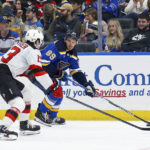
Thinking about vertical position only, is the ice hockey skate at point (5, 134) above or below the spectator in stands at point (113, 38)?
below

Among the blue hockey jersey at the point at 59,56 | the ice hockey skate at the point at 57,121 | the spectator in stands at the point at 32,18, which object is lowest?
the ice hockey skate at the point at 57,121

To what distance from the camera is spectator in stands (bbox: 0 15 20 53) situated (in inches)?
315

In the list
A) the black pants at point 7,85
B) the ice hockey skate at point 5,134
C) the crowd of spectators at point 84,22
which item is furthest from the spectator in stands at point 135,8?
the ice hockey skate at point 5,134

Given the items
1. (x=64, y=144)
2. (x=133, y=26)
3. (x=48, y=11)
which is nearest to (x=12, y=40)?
(x=48, y=11)

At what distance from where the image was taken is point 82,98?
7656mm

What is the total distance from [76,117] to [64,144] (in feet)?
5.85

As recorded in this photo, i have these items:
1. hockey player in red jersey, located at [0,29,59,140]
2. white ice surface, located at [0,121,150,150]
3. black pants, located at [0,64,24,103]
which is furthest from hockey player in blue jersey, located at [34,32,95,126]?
black pants, located at [0,64,24,103]

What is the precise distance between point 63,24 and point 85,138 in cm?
265

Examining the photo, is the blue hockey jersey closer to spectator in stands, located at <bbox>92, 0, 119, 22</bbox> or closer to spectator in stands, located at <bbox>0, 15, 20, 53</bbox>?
spectator in stands, located at <bbox>0, 15, 20, 53</bbox>

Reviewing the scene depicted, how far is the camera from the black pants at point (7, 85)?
19.6 ft

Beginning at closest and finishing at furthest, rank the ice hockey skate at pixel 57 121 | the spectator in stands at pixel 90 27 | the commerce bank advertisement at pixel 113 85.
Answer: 1. the ice hockey skate at pixel 57 121
2. the commerce bank advertisement at pixel 113 85
3. the spectator in stands at pixel 90 27

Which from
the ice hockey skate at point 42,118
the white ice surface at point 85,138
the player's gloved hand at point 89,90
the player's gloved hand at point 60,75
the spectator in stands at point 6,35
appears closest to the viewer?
the white ice surface at point 85,138

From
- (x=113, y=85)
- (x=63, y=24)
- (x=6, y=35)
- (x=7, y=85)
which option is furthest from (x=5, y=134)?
(x=63, y=24)

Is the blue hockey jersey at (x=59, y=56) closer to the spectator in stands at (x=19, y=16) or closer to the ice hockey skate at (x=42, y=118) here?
the ice hockey skate at (x=42, y=118)
